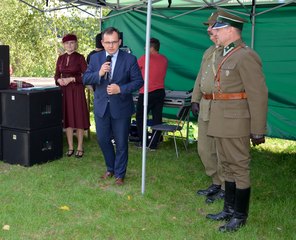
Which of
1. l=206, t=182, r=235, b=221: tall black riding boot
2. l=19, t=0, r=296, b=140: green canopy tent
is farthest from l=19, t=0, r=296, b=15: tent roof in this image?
l=206, t=182, r=235, b=221: tall black riding boot

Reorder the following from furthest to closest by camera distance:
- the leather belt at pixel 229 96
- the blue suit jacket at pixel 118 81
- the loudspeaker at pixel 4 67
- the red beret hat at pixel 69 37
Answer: the red beret hat at pixel 69 37
the loudspeaker at pixel 4 67
the blue suit jacket at pixel 118 81
the leather belt at pixel 229 96

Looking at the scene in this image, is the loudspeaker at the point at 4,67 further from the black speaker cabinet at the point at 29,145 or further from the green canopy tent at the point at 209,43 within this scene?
the green canopy tent at the point at 209,43

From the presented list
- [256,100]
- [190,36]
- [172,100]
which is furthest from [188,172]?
[190,36]

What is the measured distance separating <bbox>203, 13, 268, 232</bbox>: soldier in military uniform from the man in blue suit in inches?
47.4

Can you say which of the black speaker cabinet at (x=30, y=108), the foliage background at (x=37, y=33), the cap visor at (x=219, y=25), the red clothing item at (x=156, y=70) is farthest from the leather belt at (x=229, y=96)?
the foliage background at (x=37, y=33)

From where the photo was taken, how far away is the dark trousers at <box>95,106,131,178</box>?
15.8 feet

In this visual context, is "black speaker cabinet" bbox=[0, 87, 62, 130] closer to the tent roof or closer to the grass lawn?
the grass lawn

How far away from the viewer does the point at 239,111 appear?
3611 mm

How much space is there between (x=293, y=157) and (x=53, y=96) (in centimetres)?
376

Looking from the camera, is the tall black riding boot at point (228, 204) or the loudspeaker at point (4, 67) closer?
the tall black riding boot at point (228, 204)

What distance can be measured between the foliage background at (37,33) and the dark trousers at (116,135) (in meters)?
6.88

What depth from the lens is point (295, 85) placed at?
7.12 m

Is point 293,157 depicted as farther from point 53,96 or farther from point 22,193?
point 22,193

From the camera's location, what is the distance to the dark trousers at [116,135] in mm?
4824
